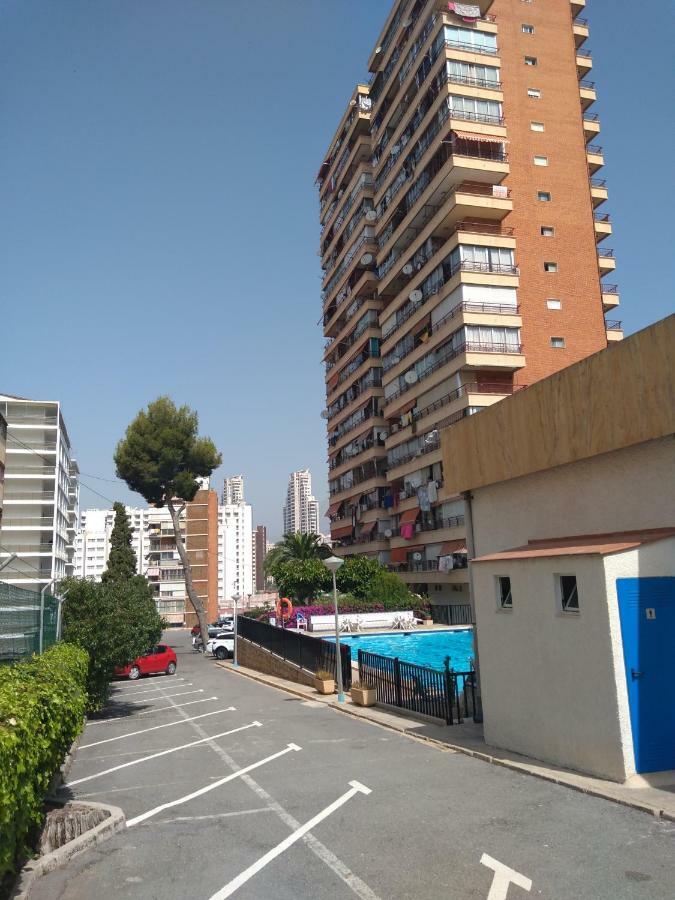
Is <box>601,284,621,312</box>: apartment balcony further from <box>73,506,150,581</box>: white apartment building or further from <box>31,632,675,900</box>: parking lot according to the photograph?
<box>73,506,150,581</box>: white apartment building

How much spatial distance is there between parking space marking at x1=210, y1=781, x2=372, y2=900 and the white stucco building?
304 cm

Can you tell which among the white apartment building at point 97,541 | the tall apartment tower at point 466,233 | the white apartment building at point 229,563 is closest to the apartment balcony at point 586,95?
the tall apartment tower at point 466,233

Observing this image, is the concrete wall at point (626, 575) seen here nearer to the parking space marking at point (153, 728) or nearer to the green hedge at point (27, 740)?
the green hedge at point (27, 740)

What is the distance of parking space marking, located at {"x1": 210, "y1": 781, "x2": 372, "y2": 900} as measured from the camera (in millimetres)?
6250

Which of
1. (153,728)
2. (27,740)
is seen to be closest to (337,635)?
(153,728)

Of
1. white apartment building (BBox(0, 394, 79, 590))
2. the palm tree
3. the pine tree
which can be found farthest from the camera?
white apartment building (BBox(0, 394, 79, 590))

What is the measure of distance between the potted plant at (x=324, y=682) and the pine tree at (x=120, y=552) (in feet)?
145

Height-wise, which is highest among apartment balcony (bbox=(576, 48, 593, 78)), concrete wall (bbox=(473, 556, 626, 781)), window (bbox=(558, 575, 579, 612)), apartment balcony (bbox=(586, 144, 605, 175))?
apartment balcony (bbox=(576, 48, 593, 78))

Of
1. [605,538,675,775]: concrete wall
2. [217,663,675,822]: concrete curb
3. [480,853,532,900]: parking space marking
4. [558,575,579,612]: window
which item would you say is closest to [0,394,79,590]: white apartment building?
[217,663,675,822]: concrete curb

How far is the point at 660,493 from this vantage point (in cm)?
1036

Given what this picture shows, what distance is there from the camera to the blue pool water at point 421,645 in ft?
113

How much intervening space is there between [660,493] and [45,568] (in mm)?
87110

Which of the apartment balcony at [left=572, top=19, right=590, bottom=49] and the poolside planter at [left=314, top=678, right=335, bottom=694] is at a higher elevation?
the apartment balcony at [left=572, top=19, right=590, bottom=49]

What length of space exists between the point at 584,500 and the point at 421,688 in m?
6.53
